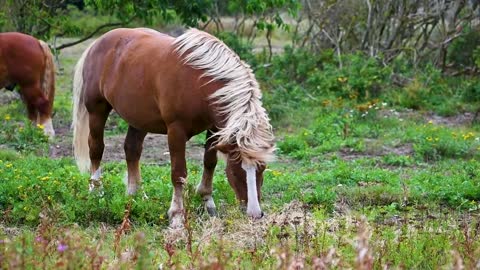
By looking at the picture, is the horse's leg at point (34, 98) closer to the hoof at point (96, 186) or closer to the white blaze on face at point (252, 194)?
the hoof at point (96, 186)

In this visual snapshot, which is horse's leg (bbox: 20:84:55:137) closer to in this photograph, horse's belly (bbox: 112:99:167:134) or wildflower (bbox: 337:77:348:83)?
wildflower (bbox: 337:77:348:83)

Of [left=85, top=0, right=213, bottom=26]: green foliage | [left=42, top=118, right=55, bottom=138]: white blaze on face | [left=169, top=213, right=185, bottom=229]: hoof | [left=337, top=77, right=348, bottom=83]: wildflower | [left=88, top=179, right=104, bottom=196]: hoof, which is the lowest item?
[left=42, top=118, right=55, bottom=138]: white blaze on face

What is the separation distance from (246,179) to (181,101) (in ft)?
2.64

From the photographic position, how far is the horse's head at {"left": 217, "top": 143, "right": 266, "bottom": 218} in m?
5.66

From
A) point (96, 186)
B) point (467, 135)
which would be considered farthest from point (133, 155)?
point (467, 135)

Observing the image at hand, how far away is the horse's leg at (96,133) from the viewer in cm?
733

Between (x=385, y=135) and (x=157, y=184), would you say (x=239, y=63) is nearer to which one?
(x=157, y=184)

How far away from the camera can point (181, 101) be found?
6.16 meters

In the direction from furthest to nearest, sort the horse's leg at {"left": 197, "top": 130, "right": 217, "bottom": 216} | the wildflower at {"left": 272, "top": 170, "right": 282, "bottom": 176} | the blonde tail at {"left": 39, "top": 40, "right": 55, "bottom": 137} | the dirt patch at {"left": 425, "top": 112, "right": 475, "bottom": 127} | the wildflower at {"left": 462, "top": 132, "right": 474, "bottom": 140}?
the dirt patch at {"left": 425, "top": 112, "right": 475, "bottom": 127}, the blonde tail at {"left": 39, "top": 40, "right": 55, "bottom": 137}, the wildflower at {"left": 462, "top": 132, "right": 474, "bottom": 140}, the wildflower at {"left": 272, "top": 170, "right": 282, "bottom": 176}, the horse's leg at {"left": 197, "top": 130, "right": 217, "bottom": 216}

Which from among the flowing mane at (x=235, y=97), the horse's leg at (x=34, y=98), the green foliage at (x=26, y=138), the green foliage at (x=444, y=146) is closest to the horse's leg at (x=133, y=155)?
the flowing mane at (x=235, y=97)

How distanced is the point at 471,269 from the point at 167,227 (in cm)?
278

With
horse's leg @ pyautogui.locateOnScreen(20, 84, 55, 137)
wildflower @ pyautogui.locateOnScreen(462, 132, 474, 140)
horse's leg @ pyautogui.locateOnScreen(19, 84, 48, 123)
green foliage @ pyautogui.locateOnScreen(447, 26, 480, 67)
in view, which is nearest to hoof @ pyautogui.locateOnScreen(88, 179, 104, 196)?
horse's leg @ pyautogui.locateOnScreen(20, 84, 55, 137)

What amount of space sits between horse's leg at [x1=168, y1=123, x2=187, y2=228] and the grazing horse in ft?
16.9

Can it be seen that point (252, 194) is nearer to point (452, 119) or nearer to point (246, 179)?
point (246, 179)
